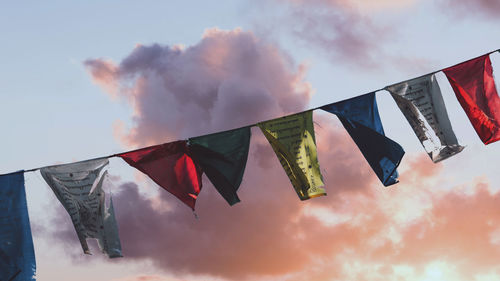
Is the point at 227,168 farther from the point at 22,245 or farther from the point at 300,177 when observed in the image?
the point at 22,245

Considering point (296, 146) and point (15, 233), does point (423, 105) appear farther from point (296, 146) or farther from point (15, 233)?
point (15, 233)

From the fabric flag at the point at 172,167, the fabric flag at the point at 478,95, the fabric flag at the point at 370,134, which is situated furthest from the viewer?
the fabric flag at the point at 478,95

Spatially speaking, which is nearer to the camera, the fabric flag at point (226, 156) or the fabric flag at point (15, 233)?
the fabric flag at point (15, 233)

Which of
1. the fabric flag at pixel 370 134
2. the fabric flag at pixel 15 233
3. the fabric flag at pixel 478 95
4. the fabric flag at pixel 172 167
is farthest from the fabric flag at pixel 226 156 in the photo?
the fabric flag at pixel 478 95

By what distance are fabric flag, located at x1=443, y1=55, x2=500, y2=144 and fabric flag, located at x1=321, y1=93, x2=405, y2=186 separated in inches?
60.3

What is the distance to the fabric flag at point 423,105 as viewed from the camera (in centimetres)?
950

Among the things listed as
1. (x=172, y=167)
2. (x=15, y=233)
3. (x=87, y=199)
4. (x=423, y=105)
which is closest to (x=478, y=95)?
(x=423, y=105)

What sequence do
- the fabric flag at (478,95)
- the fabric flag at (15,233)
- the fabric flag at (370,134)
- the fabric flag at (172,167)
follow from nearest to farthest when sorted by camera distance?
the fabric flag at (15,233)
the fabric flag at (370,134)
the fabric flag at (172,167)
the fabric flag at (478,95)

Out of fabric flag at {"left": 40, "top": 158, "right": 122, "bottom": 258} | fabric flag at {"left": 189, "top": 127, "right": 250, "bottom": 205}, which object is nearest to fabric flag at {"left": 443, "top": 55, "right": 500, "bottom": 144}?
fabric flag at {"left": 189, "top": 127, "right": 250, "bottom": 205}

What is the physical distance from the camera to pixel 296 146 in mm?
9344

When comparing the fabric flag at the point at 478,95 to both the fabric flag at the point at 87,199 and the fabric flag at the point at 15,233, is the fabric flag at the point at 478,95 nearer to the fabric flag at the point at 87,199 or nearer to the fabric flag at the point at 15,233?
the fabric flag at the point at 87,199

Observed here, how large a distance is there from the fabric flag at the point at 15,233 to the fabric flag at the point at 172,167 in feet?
6.17

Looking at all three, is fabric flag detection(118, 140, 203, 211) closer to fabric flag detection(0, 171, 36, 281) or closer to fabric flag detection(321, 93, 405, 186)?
fabric flag detection(0, 171, 36, 281)

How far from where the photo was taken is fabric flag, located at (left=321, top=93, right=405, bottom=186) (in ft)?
30.7
